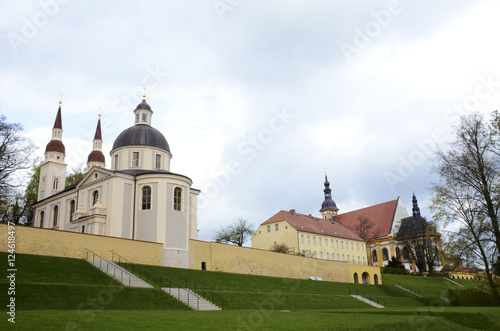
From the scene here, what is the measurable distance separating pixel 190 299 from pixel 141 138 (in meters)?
25.5

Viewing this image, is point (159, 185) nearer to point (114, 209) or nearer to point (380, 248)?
point (114, 209)

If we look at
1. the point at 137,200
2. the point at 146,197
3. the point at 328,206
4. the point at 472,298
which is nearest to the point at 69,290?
the point at 146,197

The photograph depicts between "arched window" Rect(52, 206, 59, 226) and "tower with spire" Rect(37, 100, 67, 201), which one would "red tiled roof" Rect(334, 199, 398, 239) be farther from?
"arched window" Rect(52, 206, 59, 226)

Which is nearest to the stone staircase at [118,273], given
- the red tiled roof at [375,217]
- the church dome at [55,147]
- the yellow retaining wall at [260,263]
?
the yellow retaining wall at [260,263]

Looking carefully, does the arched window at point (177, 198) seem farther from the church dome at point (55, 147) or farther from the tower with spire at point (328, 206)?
the tower with spire at point (328, 206)

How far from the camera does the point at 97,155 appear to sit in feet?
206

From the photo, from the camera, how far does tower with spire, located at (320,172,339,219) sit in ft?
328

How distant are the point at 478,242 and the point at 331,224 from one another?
52.6 metres

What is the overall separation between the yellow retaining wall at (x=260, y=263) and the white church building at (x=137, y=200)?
180 cm

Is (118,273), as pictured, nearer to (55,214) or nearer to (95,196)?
(95,196)

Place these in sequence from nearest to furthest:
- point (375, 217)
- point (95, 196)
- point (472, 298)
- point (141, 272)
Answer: point (141, 272), point (472, 298), point (95, 196), point (375, 217)

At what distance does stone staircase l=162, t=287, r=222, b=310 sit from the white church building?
33.7 feet

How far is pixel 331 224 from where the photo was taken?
7819 cm

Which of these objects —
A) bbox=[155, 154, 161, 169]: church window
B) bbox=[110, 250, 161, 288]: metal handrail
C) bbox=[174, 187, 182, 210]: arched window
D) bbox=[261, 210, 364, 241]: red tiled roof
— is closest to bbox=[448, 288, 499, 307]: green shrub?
bbox=[110, 250, 161, 288]: metal handrail
